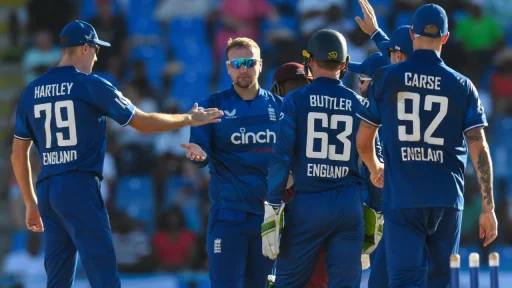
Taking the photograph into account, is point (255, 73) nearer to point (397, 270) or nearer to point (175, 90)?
point (397, 270)

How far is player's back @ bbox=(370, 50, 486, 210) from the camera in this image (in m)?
7.10

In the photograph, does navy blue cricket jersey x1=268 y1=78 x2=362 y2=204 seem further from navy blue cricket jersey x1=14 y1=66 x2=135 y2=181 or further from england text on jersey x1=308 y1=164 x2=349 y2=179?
navy blue cricket jersey x1=14 y1=66 x2=135 y2=181

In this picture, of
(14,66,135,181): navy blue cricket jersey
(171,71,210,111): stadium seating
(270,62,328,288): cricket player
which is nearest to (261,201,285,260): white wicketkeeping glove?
(270,62,328,288): cricket player

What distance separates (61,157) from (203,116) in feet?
3.64

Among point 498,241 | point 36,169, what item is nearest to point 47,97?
point 36,169

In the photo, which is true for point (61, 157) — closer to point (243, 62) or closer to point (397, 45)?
point (243, 62)

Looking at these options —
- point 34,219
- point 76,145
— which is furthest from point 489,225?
point 34,219

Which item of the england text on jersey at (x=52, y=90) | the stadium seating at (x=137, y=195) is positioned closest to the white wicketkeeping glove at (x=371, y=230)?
the england text on jersey at (x=52, y=90)

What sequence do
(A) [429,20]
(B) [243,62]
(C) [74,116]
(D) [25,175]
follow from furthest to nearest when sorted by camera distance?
1. (B) [243,62]
2. (D) [25,175]
3. (C) [74,116]
4. (A) [429,20]

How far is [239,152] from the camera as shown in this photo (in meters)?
8.38

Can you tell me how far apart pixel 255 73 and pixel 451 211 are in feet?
7.14

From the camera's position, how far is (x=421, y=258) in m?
7.08

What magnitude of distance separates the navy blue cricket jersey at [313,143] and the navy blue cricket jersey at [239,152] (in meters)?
0.88

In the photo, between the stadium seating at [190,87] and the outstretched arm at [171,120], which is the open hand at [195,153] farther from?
the stadium seating at [190,87]
